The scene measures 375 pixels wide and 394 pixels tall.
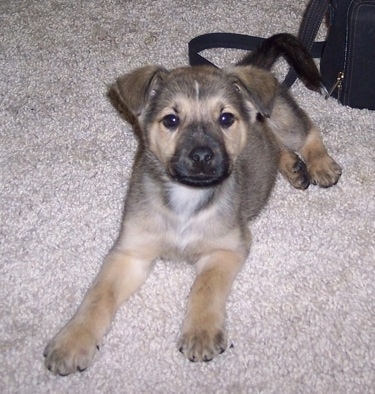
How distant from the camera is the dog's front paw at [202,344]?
229 cm

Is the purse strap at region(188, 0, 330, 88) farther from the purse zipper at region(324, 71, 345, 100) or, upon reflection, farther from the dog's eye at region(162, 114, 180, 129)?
the dog's eye at region(162, 114, 180, 129)

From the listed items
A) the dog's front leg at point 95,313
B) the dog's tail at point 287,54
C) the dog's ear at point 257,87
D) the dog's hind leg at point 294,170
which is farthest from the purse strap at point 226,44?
the dog's front leg at point 95,313

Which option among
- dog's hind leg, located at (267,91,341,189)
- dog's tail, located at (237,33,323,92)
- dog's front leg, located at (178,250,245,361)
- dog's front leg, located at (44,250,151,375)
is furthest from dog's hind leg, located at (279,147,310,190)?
dog's front leg, located at (44,250,151,375)

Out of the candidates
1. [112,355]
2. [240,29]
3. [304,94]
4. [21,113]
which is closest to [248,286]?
[112,355]

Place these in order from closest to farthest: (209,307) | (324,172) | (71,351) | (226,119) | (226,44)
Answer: (71,351)
(209,307)
(226,119)
(324,172)
(226,44)

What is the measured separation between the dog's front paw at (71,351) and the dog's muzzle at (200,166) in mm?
675

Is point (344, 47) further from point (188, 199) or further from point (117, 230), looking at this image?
point (117, 230)

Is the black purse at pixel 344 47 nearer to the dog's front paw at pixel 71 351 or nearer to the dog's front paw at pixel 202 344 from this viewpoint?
the dog's front paw at pixel 202 344

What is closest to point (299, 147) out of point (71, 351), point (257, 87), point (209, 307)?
point (257, 87)

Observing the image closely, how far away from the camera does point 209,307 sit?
2396mm

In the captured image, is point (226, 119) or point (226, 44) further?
point (226, 44)

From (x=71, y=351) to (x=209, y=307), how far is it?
21.0 inches

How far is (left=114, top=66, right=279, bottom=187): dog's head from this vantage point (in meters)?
2.38

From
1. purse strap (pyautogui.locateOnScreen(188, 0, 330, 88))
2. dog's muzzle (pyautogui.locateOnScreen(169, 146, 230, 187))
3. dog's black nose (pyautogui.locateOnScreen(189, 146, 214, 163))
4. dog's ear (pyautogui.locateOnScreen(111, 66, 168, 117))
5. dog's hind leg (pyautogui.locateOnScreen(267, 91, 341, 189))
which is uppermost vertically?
dog's ear (pyautogui.locateOnScreen(111, 66, 168, 117))
